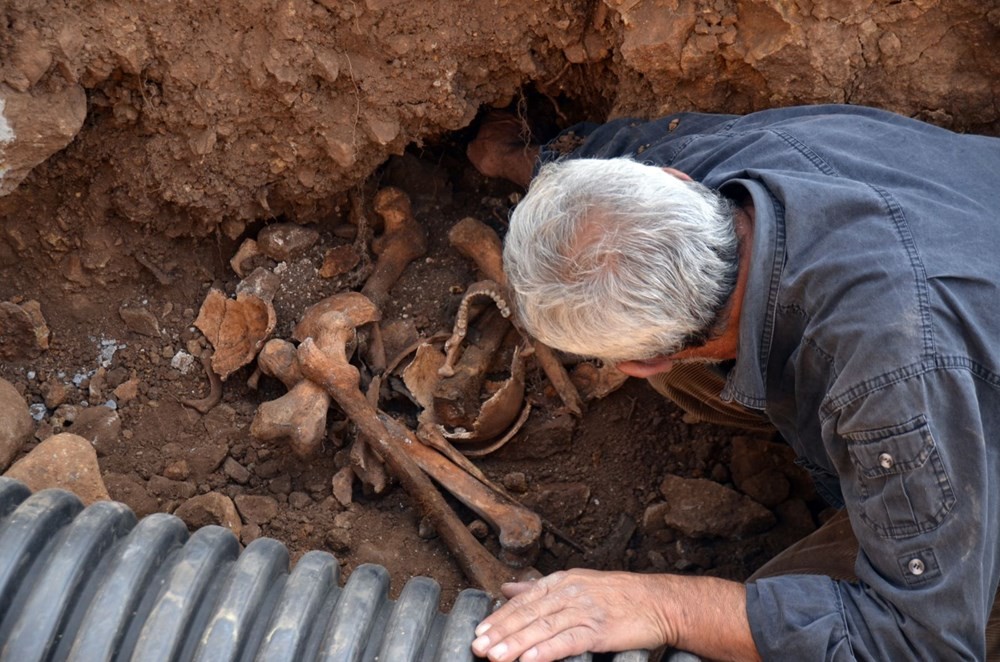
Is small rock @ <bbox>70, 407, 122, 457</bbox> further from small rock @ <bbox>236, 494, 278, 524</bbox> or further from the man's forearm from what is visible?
the man's forearm

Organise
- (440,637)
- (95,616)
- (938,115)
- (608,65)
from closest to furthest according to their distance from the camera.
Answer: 1. (95,616)
2. (440,637)
3. (938,115)
4. (608,65)

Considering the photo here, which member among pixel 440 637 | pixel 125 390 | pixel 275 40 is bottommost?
pixel 440 637

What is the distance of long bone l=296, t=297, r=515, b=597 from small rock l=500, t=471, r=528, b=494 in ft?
1.06

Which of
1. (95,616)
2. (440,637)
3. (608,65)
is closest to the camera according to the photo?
(95,616)

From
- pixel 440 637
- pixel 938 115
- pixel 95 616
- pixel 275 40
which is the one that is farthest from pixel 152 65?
pixel 938 115

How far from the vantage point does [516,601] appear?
214 centimetres

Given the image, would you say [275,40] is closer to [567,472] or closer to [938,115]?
[567,472]

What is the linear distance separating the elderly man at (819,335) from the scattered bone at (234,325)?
1309 millimetres

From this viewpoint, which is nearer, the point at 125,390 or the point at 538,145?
the point at 125,390

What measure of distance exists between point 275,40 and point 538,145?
1.04m

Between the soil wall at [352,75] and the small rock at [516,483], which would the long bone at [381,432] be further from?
the soil wall at [352,75]

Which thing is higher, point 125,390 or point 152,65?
point 152,65

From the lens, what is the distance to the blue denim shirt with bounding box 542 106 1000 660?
1.94 m

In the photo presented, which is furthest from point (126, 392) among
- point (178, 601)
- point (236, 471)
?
point (178, 601)
